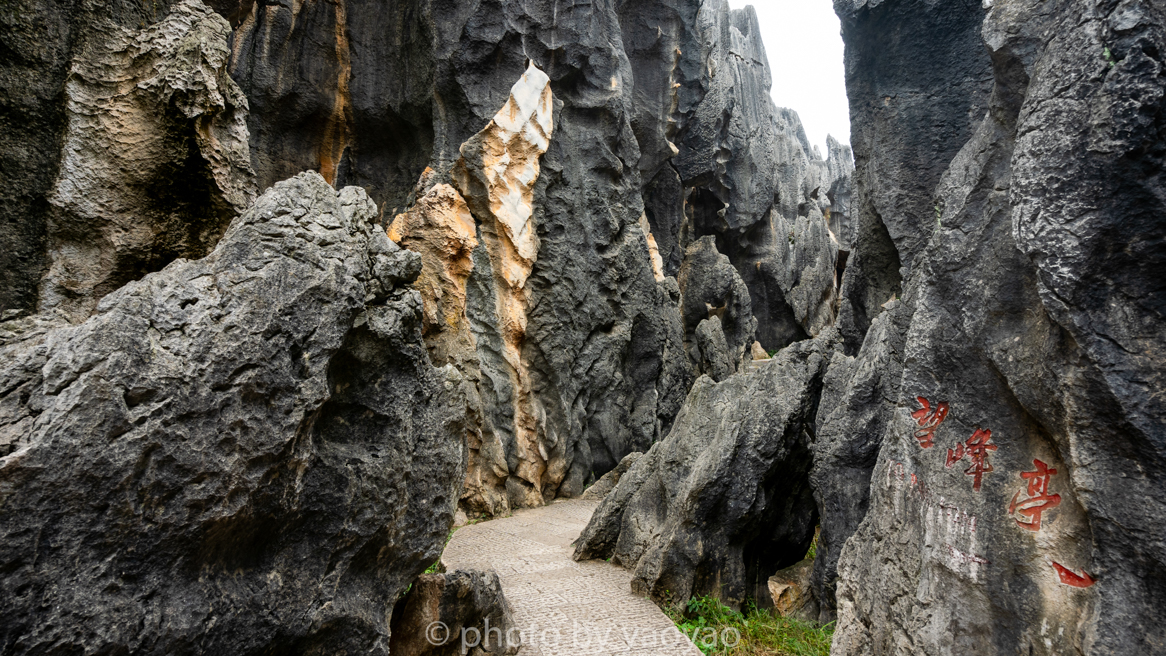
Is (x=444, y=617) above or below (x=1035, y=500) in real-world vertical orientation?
below

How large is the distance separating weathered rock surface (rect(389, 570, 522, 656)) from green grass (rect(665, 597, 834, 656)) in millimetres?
1924

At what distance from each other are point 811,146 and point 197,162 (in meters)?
35.9

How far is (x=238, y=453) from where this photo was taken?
105 inches

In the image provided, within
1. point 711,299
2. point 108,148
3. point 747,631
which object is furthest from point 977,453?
point 711,299

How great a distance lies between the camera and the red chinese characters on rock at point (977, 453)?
3.25 metres

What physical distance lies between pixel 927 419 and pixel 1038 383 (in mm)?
814

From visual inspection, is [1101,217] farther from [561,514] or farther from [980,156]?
[561,514]

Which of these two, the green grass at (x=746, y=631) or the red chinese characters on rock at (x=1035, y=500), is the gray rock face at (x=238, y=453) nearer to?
the green grass at (x=746, y=631)

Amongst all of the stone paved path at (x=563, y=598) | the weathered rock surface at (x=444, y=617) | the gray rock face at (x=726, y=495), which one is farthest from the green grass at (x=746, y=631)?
the weathered rock surface at (x=444, y=617)

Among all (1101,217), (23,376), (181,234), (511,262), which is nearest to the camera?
(23,376)

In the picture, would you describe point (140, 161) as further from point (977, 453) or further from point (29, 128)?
point (977, 453)

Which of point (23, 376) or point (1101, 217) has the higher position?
point (1101, 217)

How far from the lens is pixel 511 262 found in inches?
441

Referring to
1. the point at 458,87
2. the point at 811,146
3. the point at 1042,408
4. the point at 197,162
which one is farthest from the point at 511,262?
the point at 811,146
